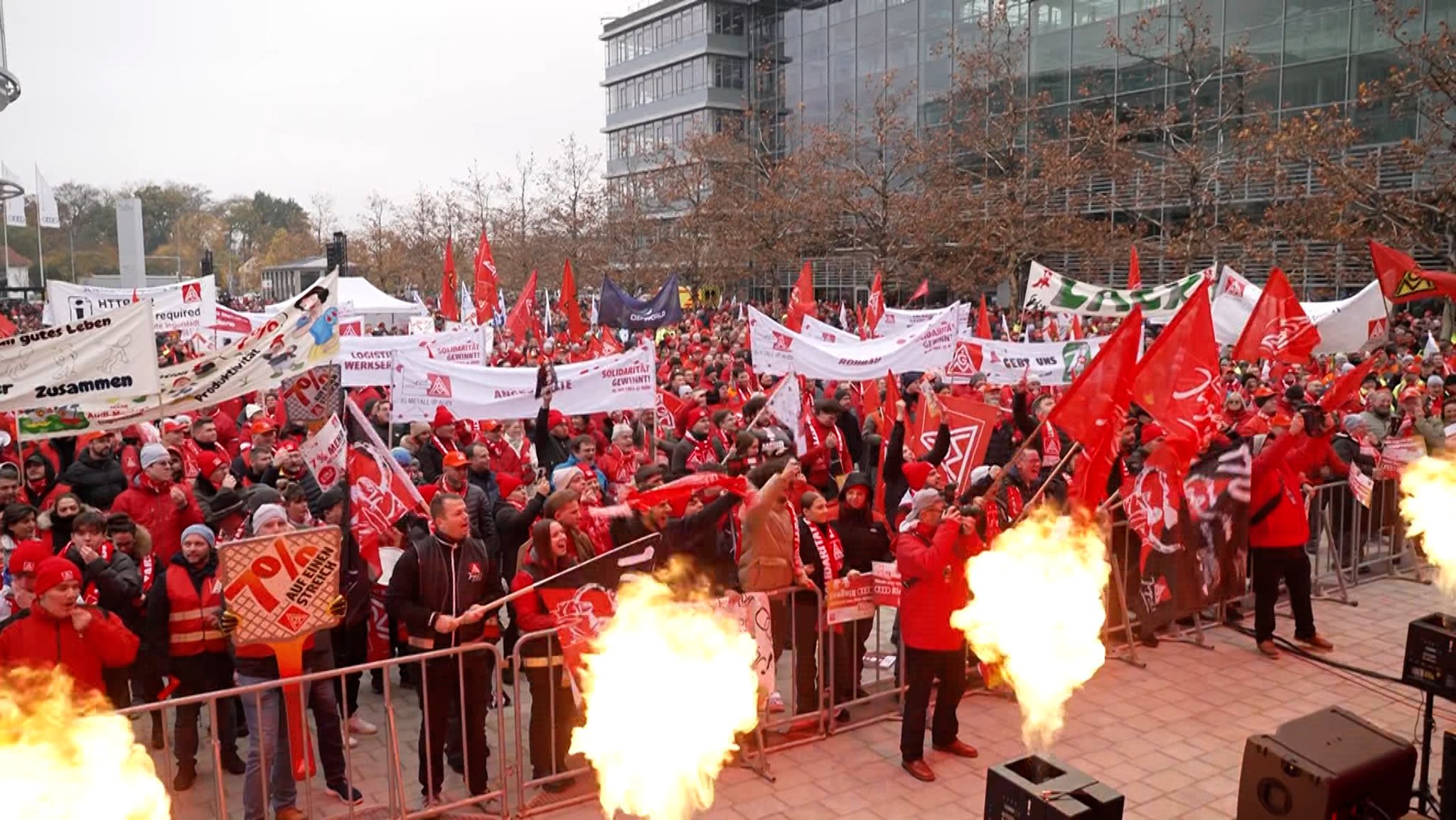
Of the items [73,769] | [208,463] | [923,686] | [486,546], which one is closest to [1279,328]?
[923,686]

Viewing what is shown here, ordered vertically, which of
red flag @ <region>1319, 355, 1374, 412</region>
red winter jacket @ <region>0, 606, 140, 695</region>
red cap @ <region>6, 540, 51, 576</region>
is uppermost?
red flag @ <region>1319, 355, 1374, 412</region>

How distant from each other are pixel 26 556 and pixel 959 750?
5.95 metres

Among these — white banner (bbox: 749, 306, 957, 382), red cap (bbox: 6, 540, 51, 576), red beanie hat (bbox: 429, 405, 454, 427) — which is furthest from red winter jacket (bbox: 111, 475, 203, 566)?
white banner (bbox: 749, 306, 957, 382)

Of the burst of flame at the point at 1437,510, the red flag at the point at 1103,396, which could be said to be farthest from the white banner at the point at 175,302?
the burst of flame at the point at 1437,510

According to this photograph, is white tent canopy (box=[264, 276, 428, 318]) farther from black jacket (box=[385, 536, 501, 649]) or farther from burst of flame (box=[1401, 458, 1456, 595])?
burst of flame (box=[1401, 458, 1456, 595])

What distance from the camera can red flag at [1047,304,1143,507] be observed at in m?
6.89

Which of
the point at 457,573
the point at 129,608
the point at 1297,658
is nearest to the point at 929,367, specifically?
the point at 1297,658

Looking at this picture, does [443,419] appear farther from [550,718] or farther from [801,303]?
[801,303]

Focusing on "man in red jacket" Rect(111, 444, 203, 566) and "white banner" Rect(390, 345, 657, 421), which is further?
"white banner" Rect(390, 345, 657, 421)

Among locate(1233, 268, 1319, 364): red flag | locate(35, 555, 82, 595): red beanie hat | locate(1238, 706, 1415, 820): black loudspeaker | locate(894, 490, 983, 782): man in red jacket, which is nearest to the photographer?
locate(1238, 706, 1415, 820): black loudspeaker

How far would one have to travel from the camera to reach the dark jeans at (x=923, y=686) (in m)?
6.60

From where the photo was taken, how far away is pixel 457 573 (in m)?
6.14

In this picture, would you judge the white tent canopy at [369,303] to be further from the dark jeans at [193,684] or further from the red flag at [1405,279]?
the red flag at [1405,279]

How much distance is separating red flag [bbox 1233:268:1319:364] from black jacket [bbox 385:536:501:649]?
936 cm
